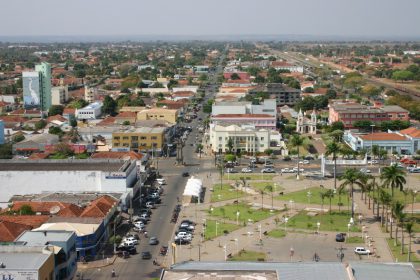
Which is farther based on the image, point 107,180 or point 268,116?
point 268,116

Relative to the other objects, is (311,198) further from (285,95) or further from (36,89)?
(36,89)

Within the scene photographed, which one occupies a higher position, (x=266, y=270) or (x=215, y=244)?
(x=266, y=270)

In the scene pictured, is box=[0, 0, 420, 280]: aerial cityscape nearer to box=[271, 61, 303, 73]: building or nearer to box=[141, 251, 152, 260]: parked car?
box=[141, 251, 152, 260]: parked car

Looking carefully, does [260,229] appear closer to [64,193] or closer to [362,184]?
[362,184]

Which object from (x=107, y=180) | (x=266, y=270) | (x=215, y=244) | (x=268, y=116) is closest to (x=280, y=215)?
(x=215, y=244)

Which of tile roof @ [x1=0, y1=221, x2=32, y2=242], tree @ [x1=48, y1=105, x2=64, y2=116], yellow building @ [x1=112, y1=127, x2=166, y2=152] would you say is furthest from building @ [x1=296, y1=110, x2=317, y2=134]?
tile roof @ [x1=0, y1=221, x2=32, y2=242]

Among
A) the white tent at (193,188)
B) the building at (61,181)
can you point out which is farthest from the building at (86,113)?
the building at (61,181)

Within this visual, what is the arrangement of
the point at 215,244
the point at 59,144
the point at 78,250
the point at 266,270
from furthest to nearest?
the point at 59,144 < the point at 215,244 < the point at 78,250 < the point at 266,270

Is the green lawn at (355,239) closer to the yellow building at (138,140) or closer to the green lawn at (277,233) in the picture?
the green lawn at (277,233)
